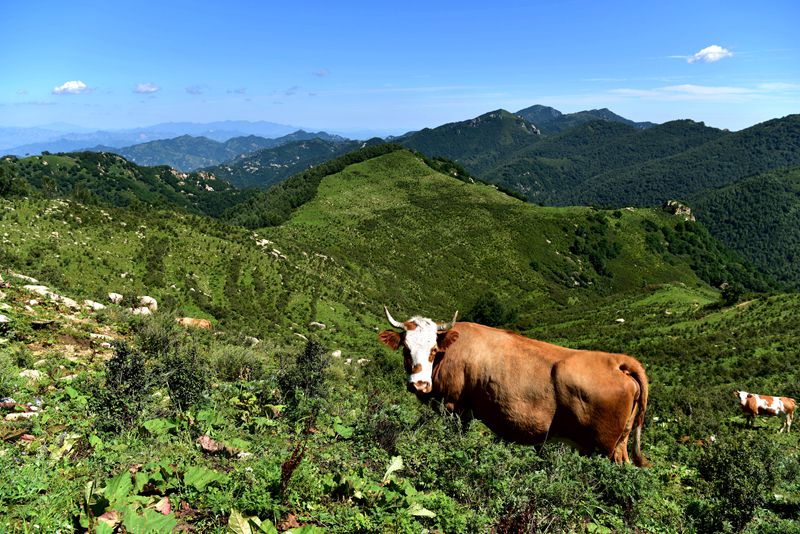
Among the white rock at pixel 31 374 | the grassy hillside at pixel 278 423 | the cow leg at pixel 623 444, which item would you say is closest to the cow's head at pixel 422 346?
the grassy hillside at pixel 278 423

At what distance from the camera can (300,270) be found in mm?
41000

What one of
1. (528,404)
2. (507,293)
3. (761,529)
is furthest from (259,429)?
(507,293)

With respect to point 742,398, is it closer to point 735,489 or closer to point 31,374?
point 735,489

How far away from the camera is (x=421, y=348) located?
29.2 feet

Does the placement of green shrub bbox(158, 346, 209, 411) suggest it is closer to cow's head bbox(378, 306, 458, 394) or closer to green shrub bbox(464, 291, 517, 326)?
cow's head bbox(378, 306, 458, 394)

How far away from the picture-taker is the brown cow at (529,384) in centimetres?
760

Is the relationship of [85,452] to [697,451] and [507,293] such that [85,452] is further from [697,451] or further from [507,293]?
[507,293]

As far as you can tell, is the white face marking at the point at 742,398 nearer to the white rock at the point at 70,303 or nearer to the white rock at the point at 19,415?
the white rock at the point at 19,415

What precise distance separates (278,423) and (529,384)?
4689 millimetres

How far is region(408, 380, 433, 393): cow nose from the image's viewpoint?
8602 millimetres

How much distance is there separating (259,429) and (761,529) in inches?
298

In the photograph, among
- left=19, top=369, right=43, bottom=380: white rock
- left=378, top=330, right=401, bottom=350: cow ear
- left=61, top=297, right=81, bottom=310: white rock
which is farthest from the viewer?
left=61, top=297, right=81, bottom=310: white rock

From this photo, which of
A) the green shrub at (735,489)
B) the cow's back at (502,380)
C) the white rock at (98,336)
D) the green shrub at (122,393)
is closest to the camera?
the green shrub at (735,489)

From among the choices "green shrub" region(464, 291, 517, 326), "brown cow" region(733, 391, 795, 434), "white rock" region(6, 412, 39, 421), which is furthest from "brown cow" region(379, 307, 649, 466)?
"green shrub" region(464, 291, 517, 326)
